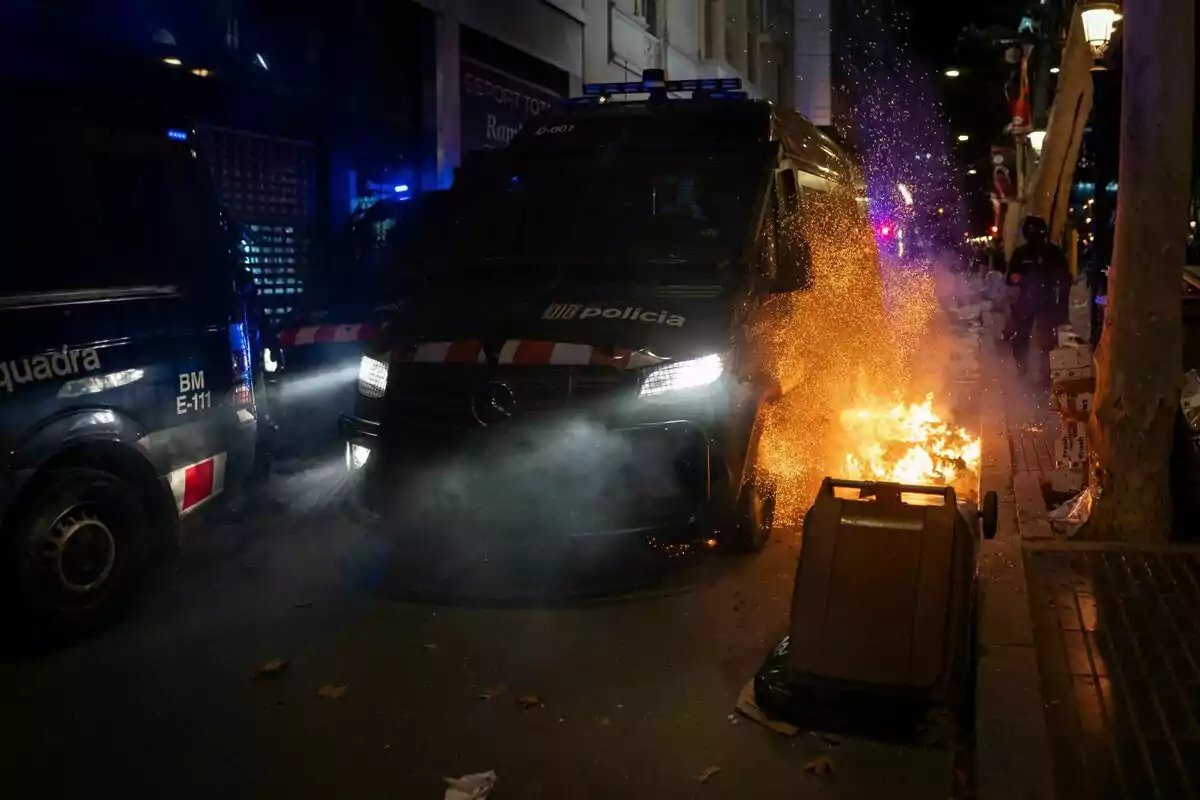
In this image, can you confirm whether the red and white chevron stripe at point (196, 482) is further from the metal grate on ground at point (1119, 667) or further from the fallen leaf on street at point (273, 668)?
the metal grate on ground at point (1119, 667)

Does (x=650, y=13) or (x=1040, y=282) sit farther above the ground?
(x=650, y=13)

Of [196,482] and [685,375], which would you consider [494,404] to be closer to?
[685,375]

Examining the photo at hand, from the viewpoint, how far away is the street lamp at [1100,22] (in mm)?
11156

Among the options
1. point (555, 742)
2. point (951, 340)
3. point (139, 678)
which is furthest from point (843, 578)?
point (951, 340)

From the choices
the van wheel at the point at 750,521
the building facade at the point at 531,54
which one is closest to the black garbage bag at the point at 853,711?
the van wheel at the point at 750,521

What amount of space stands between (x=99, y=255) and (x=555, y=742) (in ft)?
10.1

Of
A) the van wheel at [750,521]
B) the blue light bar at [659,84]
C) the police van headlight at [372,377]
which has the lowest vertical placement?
the van wheel at [750,521]

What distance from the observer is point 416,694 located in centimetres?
460

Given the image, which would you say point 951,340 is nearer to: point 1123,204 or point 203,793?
point 1123,204

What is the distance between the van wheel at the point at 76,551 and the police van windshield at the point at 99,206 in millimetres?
931

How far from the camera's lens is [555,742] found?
13.7 ft

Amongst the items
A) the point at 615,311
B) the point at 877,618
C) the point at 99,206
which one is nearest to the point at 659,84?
the point at 615,311

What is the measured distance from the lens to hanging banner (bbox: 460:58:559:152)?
15180mm

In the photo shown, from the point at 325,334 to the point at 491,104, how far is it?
6.92m
